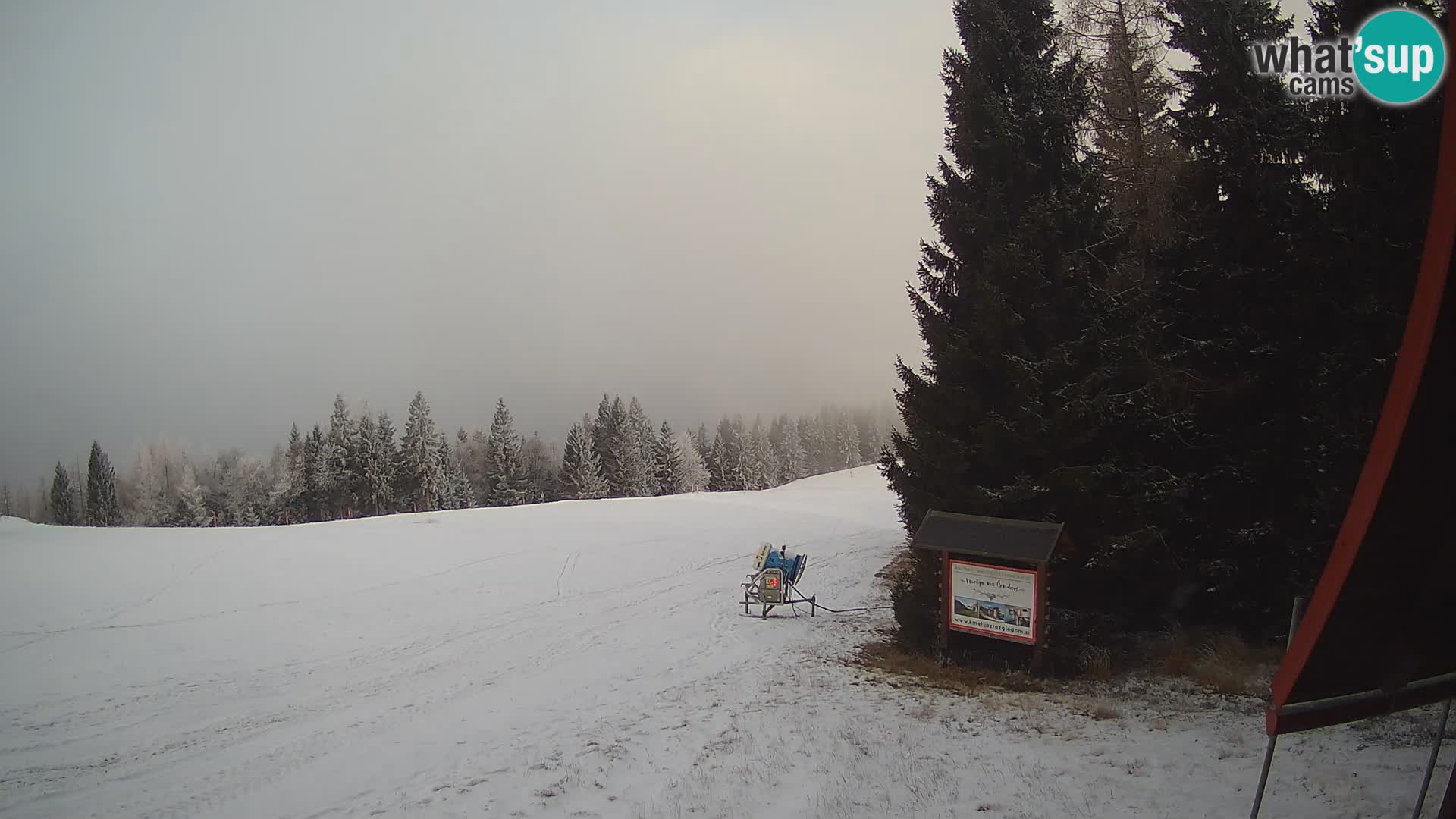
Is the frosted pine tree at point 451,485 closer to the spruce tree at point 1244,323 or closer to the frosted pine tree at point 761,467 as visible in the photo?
→ the frosted pine tree at point 761,467

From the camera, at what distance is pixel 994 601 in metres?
12.0

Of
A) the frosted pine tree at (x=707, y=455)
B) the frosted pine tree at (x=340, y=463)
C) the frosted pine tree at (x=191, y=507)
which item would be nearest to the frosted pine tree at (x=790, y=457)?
the frosted pine tree at (x=707, y=455)

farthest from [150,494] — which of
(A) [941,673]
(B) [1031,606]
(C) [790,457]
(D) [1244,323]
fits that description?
(D) [1244,323]

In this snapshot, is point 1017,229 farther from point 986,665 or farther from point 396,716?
point 396,716

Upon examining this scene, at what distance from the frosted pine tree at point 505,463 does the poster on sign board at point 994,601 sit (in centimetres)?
6235

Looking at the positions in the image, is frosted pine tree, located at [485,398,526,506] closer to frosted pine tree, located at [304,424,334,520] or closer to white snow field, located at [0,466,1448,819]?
frosted pine tree, located at [304,424,334,520]

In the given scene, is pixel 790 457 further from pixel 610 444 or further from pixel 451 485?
pixel 451 485

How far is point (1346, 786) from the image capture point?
A: 255 inches

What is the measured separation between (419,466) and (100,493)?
4190 cm

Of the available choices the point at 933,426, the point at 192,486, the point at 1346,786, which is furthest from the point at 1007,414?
the point at 192,486

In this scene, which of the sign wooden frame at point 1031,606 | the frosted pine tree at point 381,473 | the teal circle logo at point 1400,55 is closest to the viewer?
the teal circle logo at point 1400,55

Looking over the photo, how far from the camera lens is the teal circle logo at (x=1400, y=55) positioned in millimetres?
7875

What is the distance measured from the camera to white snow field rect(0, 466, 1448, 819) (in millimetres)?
7496

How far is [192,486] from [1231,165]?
100m
